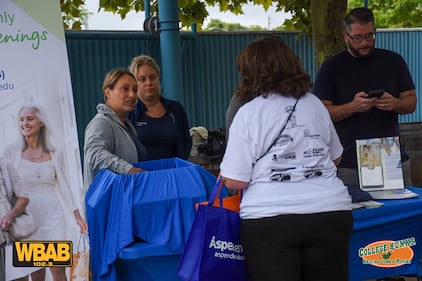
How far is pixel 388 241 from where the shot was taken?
9.63ft

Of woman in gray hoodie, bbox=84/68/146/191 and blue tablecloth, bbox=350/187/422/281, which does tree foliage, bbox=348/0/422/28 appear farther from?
woman in gray hoodie, bbox=84/68/146/191

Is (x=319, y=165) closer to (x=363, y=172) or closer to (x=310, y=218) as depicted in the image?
(x=310, y=218)

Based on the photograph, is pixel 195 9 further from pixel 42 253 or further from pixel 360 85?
pixel 42 253

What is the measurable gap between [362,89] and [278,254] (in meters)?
1.53

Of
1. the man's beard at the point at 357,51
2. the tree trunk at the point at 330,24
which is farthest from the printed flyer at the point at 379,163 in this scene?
the tree trunk at the point at 330,24

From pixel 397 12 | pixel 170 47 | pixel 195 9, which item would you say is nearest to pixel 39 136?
pixel 170 47

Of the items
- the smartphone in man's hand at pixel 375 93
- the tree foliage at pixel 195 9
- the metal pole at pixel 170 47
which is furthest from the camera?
the tree foliage at pixel 195 9

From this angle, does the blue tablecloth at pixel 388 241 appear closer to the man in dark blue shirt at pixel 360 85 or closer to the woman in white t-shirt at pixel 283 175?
the man in dark blue shirt at pixel 360 85

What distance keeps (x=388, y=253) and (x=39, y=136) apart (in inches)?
78.5

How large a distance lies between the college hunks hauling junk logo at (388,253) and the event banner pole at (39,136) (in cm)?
158

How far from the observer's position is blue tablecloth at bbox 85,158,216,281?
2.42 metres

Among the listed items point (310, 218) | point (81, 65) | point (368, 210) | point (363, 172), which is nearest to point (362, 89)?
point (363, 172)

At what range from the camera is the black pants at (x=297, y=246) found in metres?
2.02

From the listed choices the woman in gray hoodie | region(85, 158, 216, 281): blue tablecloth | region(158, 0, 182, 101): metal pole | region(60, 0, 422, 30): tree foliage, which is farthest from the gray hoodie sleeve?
region(60, 0, 422, 30): tree foliage
